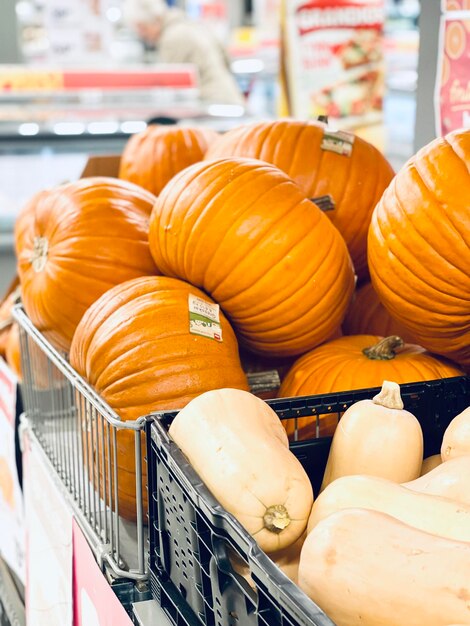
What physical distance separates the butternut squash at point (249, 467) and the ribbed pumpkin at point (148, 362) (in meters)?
0.21

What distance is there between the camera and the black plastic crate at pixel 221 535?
62 cm

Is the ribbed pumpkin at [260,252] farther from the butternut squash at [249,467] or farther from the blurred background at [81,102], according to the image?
the blurred background at [81,102]

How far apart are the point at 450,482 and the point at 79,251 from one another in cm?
76

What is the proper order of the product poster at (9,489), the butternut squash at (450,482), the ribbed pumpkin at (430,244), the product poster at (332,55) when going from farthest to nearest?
the product poster at (332,55) < the product poster at (9,489) < the ribbed pumpkin at (430,244) < the butternut squash at (450,482)

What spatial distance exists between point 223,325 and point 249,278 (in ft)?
0.25

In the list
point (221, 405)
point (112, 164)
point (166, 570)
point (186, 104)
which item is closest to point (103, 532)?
point (166, 570)

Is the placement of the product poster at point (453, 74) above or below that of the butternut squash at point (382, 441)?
above

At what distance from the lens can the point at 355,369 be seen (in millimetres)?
1122

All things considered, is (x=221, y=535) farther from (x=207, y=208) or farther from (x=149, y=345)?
(x=207, y=208)

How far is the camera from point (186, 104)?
14.7 ft

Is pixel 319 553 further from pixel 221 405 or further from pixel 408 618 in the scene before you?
pixel 221 405

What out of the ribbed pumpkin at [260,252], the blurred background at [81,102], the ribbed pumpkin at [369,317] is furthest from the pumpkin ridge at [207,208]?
the blurred background at [81,102]

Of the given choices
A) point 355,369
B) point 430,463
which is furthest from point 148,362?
point 430,463

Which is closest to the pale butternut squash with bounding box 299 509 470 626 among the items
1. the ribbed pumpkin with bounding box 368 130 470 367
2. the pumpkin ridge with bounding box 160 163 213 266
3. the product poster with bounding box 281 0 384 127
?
the ribbed pumpkin with bounding box 368 130 470 367
